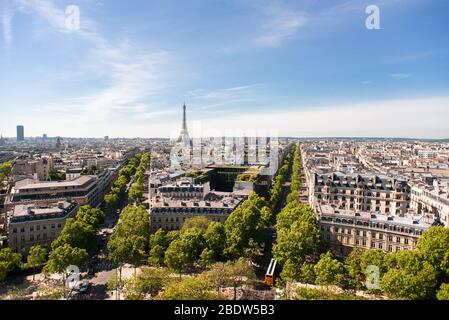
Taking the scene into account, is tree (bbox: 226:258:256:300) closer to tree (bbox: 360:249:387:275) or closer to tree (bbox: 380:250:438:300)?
tree (bbox: 360:249:387:275)

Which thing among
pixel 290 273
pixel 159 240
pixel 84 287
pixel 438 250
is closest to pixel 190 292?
pixel 290 273

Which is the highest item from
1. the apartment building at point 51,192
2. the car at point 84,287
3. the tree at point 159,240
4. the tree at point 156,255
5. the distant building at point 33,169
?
the distant building at point 33,169

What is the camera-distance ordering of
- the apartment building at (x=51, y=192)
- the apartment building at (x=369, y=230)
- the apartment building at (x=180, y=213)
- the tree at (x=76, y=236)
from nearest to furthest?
1. the tree at (x=76, y=236)
2. the apartment building at (x=369, y=230)
3. the apartment building at (x=180, y=213)
4. the apartment building at (x=51, y=192)

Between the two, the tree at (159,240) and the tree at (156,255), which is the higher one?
the tree at (159,240)

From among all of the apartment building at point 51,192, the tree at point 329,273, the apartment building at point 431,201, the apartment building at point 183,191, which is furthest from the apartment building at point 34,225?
the apartment building at point 431,201

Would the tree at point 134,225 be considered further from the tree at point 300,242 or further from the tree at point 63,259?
the tree at point 300,242

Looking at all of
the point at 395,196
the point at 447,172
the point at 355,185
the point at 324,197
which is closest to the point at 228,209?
the point at 324,197

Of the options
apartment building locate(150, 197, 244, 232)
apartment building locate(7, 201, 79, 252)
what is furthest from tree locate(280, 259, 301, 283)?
apartment building locate(7, 201, 79, 252)
